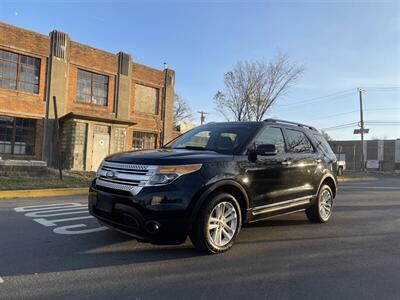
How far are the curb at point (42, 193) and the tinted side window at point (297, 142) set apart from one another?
26.5 feet

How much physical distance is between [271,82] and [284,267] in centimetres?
2836

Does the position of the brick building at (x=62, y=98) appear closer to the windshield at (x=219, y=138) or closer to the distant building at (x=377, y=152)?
the windshield at (x=219, y=138)

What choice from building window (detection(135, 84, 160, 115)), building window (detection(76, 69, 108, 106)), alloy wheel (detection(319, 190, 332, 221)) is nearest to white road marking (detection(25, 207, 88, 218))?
alloy wheel (detection(319, 190, 332, 221))

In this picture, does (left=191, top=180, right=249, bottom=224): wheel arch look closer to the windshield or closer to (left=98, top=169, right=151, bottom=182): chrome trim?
the windshield

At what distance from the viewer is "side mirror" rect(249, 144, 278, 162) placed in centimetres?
556

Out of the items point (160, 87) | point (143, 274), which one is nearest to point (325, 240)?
point (143, 274)

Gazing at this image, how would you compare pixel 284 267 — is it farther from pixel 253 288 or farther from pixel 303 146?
pixel 303 146

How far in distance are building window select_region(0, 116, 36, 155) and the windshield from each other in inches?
654

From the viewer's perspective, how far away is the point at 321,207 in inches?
297

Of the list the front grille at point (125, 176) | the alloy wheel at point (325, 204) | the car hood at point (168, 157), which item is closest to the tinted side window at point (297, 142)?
the alloy wheel at point (325, 204)

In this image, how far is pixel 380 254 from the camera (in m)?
5.54

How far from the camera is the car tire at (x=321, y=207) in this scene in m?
7.41

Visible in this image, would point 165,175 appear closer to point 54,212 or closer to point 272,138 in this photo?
point 272,138

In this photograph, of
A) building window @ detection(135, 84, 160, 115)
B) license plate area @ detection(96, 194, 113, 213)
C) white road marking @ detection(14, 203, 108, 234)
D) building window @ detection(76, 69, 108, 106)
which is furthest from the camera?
building window @ detection(135, 84, 160, 115)
